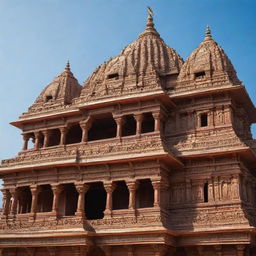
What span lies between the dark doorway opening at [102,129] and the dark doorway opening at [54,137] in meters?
2.56

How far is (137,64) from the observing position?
30.7 metres

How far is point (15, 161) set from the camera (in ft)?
91.5

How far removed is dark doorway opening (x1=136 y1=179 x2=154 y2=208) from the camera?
2490 cm

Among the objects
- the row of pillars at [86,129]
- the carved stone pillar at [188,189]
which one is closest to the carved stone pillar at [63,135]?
the row of pillars at [86,129]

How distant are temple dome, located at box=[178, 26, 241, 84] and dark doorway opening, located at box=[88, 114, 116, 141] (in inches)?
237

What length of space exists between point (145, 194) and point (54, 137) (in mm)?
9606

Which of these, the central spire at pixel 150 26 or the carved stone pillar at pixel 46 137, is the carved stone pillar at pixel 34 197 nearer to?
the carved stone pillar at pixel 46 137

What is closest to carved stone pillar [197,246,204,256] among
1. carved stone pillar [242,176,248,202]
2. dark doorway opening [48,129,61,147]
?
carved stone pillar [242,176,248,202]

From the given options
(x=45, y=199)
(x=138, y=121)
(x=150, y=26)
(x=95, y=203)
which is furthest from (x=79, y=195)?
(x=150, y=26)

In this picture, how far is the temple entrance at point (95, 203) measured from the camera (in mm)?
28344

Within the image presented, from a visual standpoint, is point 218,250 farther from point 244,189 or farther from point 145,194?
point 145,194

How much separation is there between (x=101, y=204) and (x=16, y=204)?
5781 mm

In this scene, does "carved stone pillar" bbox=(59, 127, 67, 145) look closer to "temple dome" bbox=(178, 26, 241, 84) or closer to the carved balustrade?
the carved balustrade

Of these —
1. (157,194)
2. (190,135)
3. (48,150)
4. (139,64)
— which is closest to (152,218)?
(157,194)
